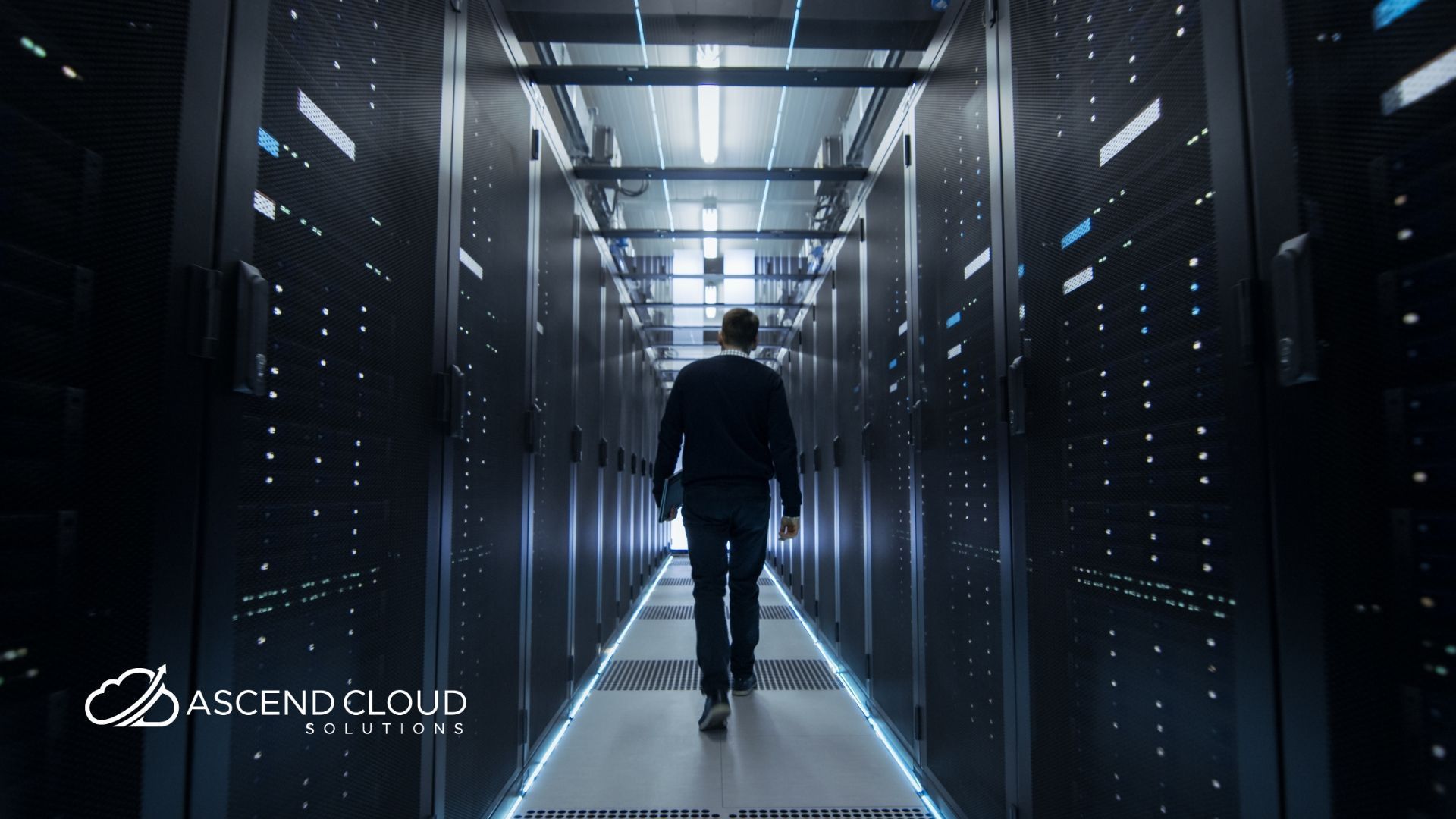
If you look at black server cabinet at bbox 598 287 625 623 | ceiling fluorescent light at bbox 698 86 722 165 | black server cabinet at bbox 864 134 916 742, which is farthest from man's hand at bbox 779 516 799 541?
ceiling fluorescent light at bbox 698 86 722 165

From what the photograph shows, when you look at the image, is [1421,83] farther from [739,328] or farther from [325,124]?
[739,328]

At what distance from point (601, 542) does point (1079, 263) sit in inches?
114

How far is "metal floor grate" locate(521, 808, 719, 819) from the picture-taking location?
175 cm

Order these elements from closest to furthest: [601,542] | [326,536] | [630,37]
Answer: [326,536] < [630,37] < [601,542]

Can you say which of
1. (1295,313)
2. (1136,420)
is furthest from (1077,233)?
(1295,313)

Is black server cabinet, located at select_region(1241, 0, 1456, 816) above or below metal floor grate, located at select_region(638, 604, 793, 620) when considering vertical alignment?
above

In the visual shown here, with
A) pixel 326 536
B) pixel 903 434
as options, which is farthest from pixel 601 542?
pixel 326 536

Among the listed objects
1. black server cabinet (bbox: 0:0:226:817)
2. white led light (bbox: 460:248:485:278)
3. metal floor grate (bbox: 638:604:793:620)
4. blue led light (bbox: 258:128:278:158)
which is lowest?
metal floor grate (bbox: 638:604:793:620)

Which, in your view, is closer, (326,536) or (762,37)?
(326,536)

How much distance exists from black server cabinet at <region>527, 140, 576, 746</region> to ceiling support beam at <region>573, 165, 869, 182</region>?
0.16 m

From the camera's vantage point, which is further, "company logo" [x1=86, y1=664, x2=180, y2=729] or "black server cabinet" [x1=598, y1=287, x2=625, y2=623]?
"black server cabinet" [x1=598, y1=287, x2=625, y2=623]

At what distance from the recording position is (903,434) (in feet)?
7.53

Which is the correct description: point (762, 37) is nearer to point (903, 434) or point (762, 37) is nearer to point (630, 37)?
point (630, 37)

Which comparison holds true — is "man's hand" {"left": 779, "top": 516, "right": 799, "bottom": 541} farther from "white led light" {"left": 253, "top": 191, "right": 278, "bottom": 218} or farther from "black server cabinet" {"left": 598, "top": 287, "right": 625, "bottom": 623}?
"white led light" {"left": 253, "top": 191, "right": 278, "bottom": 218}
